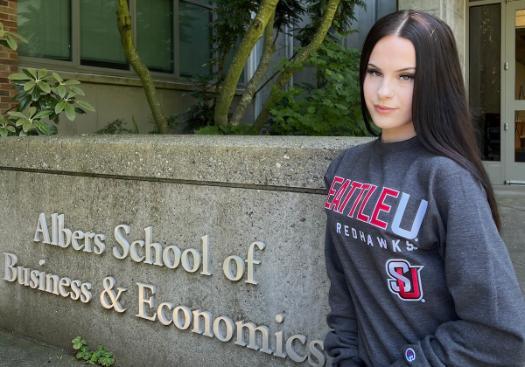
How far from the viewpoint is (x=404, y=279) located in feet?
4.70

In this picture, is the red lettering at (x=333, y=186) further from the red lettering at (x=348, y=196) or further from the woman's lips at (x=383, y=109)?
the woman's lips at (x=383, y=109)

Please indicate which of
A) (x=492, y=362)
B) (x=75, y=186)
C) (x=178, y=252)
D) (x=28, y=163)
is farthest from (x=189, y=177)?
(x=492, y=362)

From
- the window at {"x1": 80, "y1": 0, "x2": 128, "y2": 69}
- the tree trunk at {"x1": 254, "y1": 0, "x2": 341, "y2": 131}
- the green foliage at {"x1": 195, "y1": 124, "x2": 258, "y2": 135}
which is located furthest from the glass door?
the window at {"x1": 80, "y1": 0, "x2": 128, "y2": 69}

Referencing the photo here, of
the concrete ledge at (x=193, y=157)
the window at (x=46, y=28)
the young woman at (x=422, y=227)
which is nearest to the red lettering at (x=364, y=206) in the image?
the young woman at (x=422, y=227)

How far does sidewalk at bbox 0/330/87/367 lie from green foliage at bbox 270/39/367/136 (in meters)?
2.41

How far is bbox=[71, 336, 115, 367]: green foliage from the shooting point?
3320 millimetres

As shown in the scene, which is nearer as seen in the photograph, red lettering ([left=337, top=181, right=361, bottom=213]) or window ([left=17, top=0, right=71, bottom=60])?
red lettering ([left=337, top=181, right=361, bottom=213])

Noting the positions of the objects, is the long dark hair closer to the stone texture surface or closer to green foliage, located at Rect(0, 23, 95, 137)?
the stone texture surface

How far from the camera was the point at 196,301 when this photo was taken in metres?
2.97

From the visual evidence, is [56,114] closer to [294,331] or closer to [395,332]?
[294,331]

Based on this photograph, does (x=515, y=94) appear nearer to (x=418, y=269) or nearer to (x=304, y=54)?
(x=304, y=54)

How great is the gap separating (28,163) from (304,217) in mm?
2021

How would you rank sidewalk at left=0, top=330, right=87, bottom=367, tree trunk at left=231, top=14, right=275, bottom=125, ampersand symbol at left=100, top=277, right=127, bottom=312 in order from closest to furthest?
ampersand symbol at left=100, top=277, right=127, bottom=312 → sidewalk at left=0, top=330, right=87, bottom=367 → tree trunk at left=231, top=14, right=275, bottom=125

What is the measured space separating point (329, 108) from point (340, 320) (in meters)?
3.20
